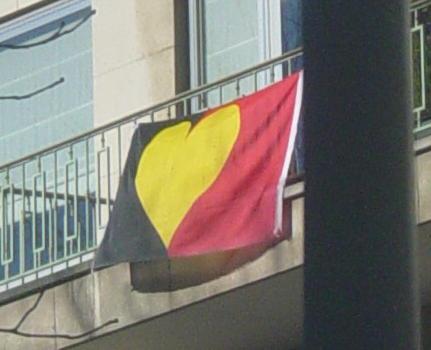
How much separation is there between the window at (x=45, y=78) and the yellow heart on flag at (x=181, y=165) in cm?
262

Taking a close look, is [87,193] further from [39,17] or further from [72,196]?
[39,17]

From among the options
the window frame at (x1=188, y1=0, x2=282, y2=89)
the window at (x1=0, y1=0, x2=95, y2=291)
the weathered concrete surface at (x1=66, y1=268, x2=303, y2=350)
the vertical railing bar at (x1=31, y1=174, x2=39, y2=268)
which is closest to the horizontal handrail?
the window at (x1=0, y1=0, x2=95, y2=291)

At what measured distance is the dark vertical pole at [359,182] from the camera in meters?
2.34

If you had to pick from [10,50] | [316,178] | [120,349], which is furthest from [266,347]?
[316,178]

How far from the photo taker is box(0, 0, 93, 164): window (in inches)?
547

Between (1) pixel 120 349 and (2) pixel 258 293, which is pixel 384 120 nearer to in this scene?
(2) pixel 258 293

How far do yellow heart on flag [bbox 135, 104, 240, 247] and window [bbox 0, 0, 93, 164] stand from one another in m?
2.62

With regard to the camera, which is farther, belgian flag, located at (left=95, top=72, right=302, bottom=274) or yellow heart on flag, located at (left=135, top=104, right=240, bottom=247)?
yellow heart on flag, located at (left=135, top=104, right=240, bottom=247)

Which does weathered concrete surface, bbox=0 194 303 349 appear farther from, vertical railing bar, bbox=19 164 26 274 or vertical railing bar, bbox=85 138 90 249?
vertical railing bar, bbox=85 138 90 249

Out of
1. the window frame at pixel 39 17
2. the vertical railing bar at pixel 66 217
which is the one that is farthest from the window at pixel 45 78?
the vertical railing bar at pixel 66 217

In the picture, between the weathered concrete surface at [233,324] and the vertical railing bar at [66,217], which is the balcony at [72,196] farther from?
the weathered concrete surface at [233,324]

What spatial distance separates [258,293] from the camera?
Result: 1070 centimetres

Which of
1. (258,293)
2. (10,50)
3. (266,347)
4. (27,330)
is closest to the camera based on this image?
(258,293)

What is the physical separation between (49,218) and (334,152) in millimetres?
9970
